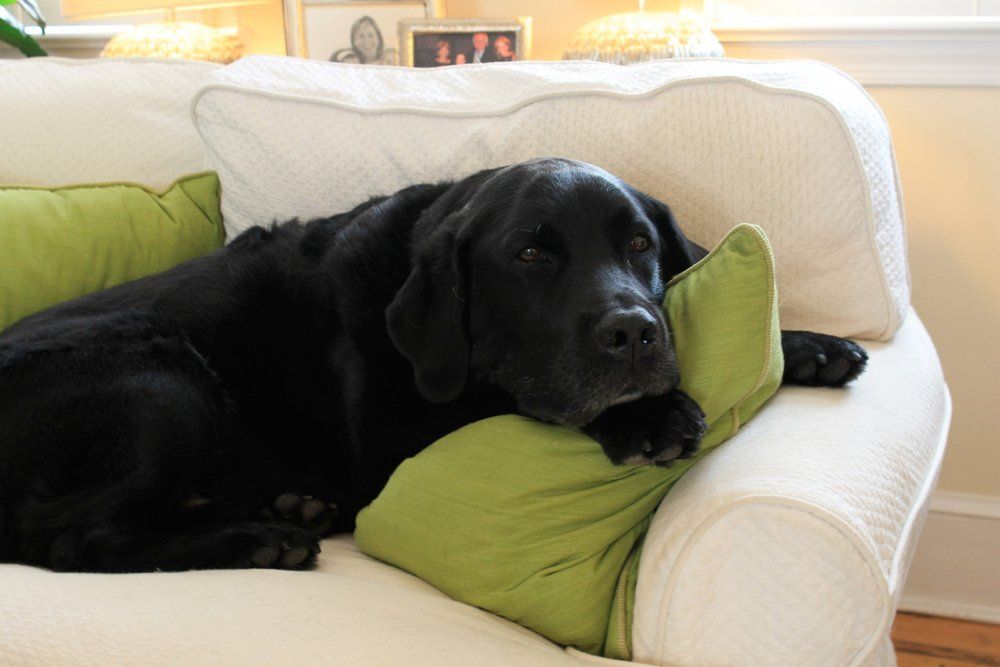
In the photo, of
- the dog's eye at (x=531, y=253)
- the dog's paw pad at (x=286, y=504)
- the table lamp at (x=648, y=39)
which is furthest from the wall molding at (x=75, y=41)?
the dog's eye at (x=531, y=253)

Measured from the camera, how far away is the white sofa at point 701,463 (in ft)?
3.66

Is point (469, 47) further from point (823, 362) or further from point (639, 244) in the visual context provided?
point (823, 362)

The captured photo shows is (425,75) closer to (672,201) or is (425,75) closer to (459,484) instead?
(672,201)

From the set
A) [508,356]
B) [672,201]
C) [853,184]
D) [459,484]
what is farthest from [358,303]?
[853,184]

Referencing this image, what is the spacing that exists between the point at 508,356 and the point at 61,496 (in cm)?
70

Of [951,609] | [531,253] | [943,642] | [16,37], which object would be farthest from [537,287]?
[16,37]

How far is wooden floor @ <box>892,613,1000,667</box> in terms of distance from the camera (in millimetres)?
2424

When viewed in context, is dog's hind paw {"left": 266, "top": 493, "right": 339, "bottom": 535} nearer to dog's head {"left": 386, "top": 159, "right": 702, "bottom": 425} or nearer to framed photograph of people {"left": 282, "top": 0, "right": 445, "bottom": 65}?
dog's head {"left": 386, "top": 159, "right": 702, "bottom": 425}

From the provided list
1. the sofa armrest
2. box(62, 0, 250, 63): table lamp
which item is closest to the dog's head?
the sofa armrest

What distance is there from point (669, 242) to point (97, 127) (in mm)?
1346

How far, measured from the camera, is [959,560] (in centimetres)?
265

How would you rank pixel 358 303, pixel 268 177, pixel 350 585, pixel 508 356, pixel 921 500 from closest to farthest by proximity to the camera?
pixel 350 585, pixel 921 500, pixel 508 356, pixel 358 303, pixel 268 177

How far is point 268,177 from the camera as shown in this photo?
203cm

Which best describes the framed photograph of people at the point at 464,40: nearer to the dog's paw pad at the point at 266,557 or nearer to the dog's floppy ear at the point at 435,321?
the dog's floppy ear at the point at 435,321
